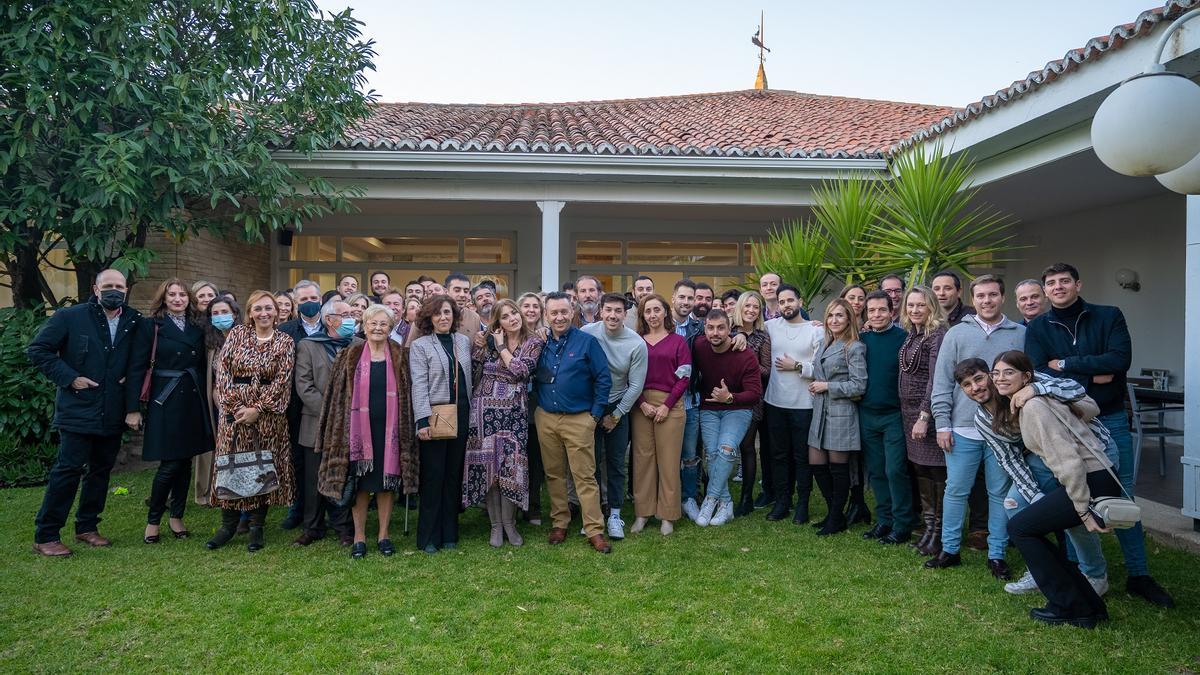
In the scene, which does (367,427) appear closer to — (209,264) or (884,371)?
(884,371)

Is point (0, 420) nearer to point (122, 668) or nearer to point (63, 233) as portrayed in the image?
point (63, 233)

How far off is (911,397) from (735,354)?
127cm

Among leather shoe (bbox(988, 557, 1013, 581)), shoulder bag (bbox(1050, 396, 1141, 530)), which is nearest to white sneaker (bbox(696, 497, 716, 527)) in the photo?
leather shoe (bbox(988, 557, 1013, 581))

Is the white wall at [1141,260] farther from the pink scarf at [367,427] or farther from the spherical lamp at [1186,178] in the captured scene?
the pink scarf at [367,427]

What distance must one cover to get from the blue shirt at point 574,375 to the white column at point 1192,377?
3.84 meters

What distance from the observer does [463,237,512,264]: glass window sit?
1202 cm

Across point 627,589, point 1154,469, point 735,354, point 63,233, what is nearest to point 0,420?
point 63,233

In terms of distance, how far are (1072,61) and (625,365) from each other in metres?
4.28

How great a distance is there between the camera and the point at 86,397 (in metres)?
4.81

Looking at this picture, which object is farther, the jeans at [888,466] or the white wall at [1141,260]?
the white wall at [1141,260]

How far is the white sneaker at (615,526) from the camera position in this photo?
5141mm

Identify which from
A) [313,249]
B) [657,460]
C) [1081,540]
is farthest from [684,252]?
[1081,540]

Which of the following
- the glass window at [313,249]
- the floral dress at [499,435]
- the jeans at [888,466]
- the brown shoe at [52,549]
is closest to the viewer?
the brown shoe at [52,549]

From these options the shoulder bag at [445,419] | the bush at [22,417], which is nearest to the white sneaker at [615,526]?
the shoulder bag at [445,419]
